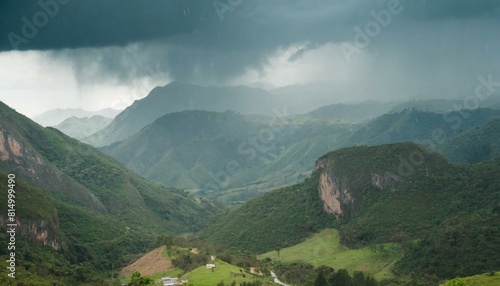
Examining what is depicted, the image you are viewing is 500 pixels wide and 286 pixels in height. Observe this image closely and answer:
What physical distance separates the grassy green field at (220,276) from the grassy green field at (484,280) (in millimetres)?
41581

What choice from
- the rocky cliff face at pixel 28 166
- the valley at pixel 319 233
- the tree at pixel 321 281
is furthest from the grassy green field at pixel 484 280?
the rocky cliff face at pixel 28 166

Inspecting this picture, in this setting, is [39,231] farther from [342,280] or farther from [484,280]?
[484,280]

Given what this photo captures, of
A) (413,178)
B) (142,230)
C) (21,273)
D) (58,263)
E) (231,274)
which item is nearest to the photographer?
(21,273)

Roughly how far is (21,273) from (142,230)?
10092 cm

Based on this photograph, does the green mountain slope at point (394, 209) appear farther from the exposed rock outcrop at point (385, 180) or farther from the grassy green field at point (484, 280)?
the grassy green field at point (484, 280)

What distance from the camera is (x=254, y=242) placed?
174875 millimetres

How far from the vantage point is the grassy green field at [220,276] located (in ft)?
353

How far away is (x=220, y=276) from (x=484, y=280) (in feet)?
182

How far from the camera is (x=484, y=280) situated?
311ft

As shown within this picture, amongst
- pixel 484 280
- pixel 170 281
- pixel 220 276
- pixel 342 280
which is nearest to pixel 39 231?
pixel 170 281

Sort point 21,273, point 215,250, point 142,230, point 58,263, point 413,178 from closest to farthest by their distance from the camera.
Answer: point 21,273, point 58,263, point 215,250, point 413,178, point 142,230

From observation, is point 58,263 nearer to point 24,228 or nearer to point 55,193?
point 24,228

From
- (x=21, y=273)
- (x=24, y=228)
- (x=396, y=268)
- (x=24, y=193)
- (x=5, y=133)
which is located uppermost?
(x=5, y=133)

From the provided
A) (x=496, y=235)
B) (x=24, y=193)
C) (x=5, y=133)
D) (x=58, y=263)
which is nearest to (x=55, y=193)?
(x=5, y=133)
